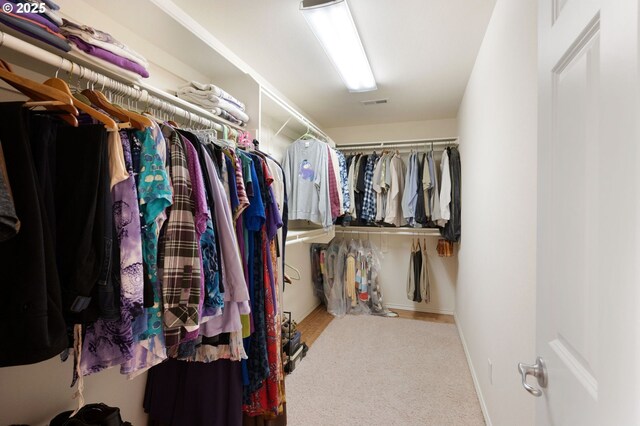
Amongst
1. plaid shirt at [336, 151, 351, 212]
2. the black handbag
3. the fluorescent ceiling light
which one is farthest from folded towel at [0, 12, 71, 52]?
plaid shirt at [336, 151, 351, 212]

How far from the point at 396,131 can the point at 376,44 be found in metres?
2.04

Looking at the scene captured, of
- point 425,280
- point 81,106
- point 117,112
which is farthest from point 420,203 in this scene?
point 81,106

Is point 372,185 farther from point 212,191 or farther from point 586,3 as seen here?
point 586,3

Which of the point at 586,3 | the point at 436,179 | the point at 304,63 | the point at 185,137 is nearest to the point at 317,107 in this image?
the point at 304,63

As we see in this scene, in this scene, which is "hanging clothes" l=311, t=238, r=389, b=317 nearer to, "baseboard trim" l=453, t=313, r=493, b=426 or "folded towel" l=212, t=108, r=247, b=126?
→ "baseboard trim" l=453, t=313, r=493, b=426

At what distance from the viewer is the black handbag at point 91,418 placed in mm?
1066

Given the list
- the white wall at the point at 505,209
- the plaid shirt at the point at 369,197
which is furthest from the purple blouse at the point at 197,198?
the plaid shirt at the point at 369,197

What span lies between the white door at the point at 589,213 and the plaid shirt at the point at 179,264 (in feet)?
3.25

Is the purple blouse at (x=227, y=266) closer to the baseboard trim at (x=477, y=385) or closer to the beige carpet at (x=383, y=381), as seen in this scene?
the beige carpet at (x=383, y=381)

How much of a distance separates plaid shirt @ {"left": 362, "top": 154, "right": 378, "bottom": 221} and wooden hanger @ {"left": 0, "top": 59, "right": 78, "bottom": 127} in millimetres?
2946

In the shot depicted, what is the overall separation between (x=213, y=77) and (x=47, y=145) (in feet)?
4.66

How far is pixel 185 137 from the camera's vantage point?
3.96 ft

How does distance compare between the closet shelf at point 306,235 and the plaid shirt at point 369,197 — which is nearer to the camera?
the closet shelf at point 306,235

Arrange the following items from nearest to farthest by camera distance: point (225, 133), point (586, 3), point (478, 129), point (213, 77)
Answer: point (586, 3) → point (225, 133) → point (213, 77) → point (478, 129)
